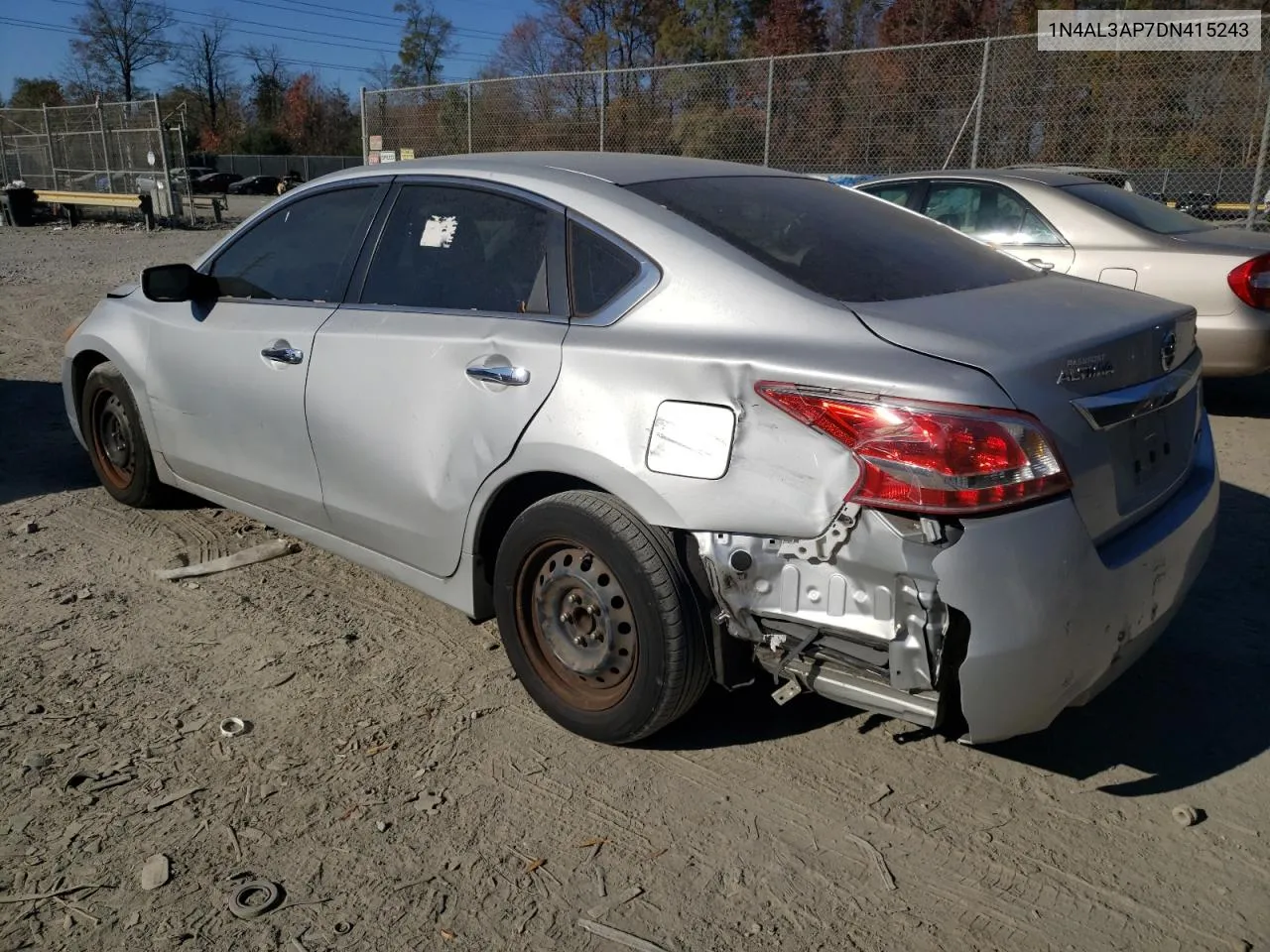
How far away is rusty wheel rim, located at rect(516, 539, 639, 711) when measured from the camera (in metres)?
2.90

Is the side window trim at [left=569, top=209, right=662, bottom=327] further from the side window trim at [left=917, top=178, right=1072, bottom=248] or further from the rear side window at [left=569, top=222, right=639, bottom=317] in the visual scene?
the side window trim at [left=917, top=178, right=1072, bottom=248]

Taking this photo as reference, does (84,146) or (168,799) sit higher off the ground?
(84,146)

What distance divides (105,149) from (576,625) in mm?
27745

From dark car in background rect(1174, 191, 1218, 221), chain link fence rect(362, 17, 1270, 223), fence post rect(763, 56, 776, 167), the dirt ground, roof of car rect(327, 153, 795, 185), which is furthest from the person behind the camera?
fence post rect(763, 56, 776, 167)

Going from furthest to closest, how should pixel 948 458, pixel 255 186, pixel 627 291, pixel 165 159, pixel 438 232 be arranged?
pixel 255 186 → pixel 165 159 → pixel 438 232 → pixel 627 291 → pixel 948 458

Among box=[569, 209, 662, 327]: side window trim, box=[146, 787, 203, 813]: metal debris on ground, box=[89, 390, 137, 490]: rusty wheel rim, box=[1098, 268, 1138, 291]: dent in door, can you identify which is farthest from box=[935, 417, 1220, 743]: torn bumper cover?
box=[1098, 268, 1138, 291]: dent in door

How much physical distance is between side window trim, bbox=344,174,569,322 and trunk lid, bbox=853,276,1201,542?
3.00 feet

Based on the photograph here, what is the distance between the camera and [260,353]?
3852mm

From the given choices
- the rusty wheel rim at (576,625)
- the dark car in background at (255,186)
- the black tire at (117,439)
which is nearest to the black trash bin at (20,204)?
the dark car in background at (255,186)

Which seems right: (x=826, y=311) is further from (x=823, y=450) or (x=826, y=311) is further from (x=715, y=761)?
(x=715, y=761)

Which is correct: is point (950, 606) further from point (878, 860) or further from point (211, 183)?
point (211, 183)

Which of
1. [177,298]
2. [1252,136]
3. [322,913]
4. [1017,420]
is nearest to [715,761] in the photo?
[322,913]

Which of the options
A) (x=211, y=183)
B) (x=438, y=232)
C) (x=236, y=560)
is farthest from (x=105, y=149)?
(x=438, y=232)

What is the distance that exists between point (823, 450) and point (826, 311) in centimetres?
40
